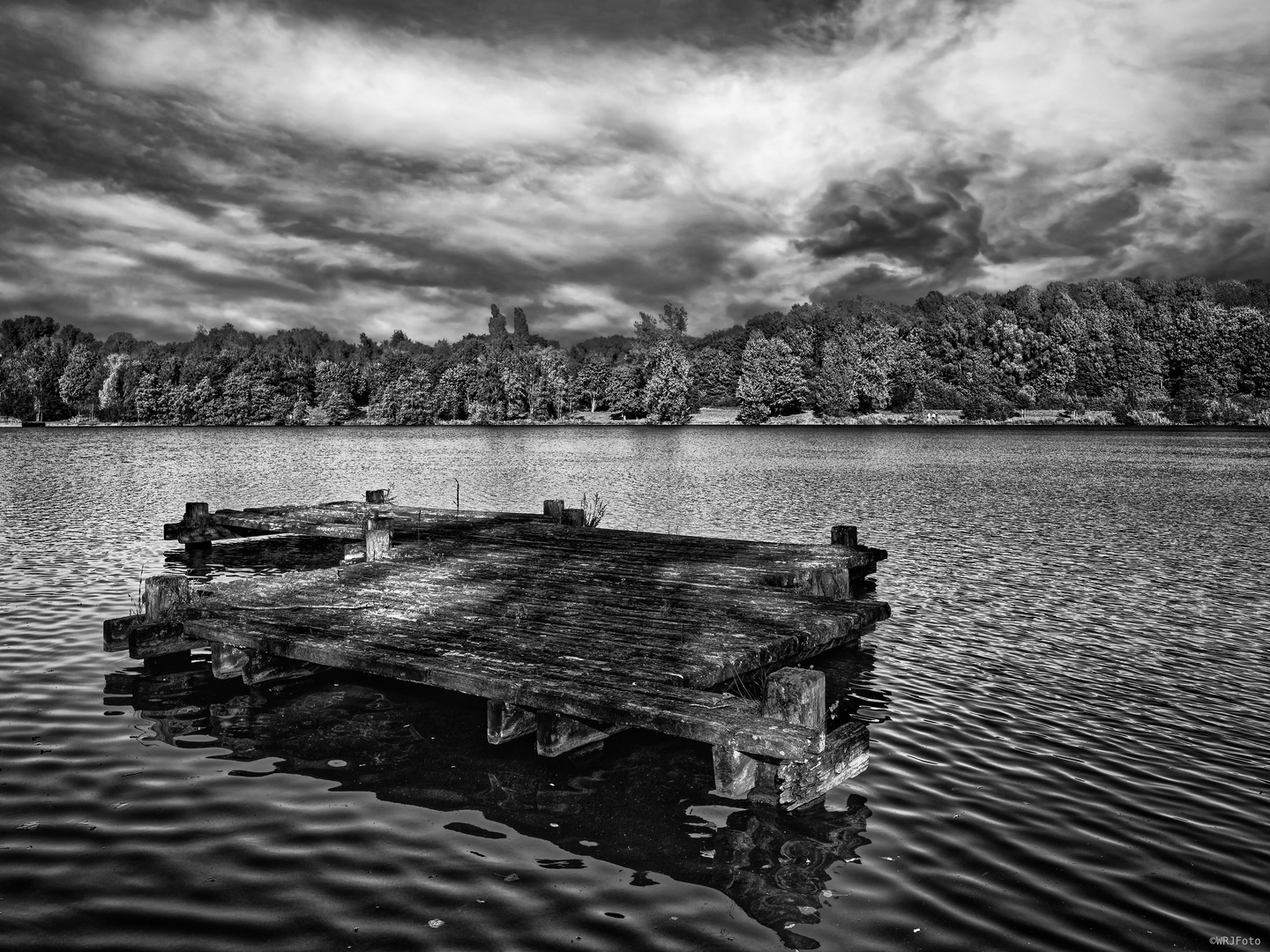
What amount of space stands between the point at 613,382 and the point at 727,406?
907 inches

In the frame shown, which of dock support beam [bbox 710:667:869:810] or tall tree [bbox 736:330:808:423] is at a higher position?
tall tree [bbox 736:330:808:423]

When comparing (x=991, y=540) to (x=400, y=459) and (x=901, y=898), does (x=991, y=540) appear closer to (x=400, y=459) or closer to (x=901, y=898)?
(x=901, y=898)

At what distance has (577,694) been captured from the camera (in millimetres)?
8078

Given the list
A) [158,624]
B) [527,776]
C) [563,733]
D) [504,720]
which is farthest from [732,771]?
[158,624]

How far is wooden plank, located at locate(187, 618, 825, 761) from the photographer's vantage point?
7289 millimetres

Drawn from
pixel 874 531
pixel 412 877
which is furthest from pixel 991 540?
→ pixel 412 877

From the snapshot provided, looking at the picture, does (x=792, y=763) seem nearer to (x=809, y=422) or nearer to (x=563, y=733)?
(x=563, y=733)

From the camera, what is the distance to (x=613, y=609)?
38.2 feet

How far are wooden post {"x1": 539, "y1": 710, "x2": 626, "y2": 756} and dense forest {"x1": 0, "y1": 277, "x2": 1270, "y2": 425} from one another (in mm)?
152858

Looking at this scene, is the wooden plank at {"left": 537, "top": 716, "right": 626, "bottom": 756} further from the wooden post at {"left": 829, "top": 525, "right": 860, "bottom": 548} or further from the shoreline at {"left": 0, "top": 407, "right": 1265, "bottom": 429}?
the shoreline at {"left": 0, "top": 407, "right": 1265, "bottom": 429}

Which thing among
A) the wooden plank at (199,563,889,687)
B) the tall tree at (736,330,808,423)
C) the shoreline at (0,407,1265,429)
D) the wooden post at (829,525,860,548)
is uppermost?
the tall tree at (736,330,808,423)

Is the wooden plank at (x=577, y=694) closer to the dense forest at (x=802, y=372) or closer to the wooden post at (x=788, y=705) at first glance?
the wooden post at (x=788, y=705)

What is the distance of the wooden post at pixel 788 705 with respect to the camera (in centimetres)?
754

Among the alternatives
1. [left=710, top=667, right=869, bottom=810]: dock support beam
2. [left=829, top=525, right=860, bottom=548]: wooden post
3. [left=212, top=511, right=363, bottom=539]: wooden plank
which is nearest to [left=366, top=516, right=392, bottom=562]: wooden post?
[left=212, top=511, right=363, bottom=539]: wooden plank
